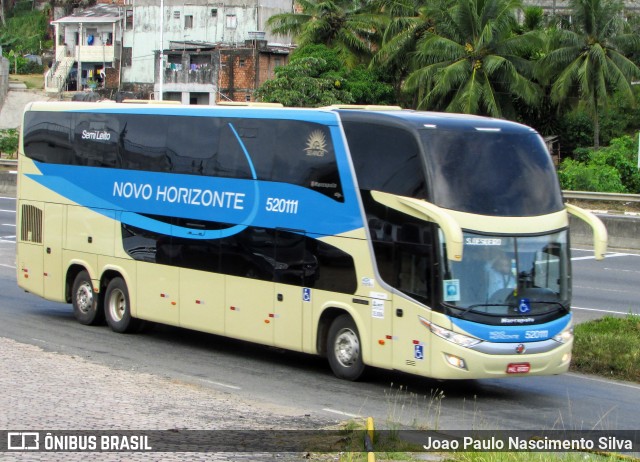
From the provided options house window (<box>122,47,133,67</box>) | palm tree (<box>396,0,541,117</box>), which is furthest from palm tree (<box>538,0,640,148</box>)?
house window (<box>122,47,133,67</box>)

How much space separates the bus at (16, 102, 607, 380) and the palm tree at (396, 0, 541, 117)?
3716 centimetres

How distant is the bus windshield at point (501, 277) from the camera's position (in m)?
13.3

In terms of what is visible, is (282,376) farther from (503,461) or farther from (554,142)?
(554,142)

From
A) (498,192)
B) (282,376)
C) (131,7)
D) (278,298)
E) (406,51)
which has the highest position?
(131,7)

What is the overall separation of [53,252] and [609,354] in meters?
10.5

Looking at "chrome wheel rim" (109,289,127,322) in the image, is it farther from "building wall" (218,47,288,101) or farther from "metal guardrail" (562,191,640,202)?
"building wall" (218,47,288,101)

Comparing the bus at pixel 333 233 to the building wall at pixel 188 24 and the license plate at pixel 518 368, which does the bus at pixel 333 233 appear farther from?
the building wall at pixel 188 24

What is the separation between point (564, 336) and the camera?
46.0ft

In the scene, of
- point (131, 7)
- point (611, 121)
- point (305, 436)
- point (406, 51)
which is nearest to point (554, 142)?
point (611, 121)

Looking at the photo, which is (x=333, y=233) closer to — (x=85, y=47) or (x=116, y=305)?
(x=116, y=305)

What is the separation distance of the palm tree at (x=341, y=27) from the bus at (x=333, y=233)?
43770 mm

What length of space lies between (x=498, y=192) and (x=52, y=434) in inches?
267

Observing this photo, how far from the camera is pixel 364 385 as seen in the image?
14.7 m

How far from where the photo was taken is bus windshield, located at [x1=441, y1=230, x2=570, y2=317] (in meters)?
13.3
